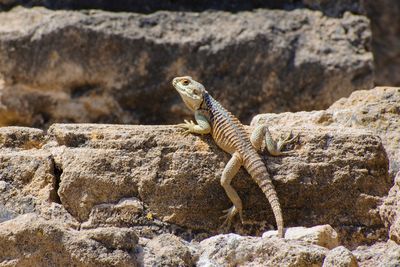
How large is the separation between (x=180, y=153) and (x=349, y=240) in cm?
119

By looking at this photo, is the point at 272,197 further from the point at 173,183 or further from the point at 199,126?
the point at 199,126

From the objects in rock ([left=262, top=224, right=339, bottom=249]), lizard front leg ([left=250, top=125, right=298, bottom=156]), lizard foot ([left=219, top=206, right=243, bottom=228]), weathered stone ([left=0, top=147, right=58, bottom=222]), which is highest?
lizard front leg ([left=250, top=125, right=298, bottom=156])

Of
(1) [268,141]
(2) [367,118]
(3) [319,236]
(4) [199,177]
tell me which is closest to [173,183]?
(4) [199,177]

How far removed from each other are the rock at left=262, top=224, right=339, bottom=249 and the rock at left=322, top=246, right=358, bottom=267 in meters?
0.29

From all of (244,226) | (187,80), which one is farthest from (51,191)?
(187,80)

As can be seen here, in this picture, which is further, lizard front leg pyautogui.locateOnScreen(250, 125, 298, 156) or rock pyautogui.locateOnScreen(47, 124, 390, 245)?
lizard front leg pyautogui.locateOnScreen(250, 125, 298, 156)

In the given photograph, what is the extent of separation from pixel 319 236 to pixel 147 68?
3972 millimetres

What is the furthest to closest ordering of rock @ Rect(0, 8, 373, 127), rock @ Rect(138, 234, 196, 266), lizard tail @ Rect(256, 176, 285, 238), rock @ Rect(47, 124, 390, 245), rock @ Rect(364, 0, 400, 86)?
rock @ Rect(364, 0, 400, 86), rock @ Rect(0, 8, 373, 127), rock @ Rect(47, 124, 390, 245), lizard tail @ Rect(256, 176, 285, 238), rock @ Rect(138, 234, 196, 266)

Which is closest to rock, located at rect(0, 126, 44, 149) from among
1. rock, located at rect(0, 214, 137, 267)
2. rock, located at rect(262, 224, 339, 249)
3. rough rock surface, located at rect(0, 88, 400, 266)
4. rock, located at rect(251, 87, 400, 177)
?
rough rock surface, located at rect(0, 88, 400, 266)

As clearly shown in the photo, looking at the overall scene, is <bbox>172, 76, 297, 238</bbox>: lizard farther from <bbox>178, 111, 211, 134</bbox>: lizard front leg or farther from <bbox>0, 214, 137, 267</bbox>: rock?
<bbox>0, 214, 137, 267</bbox>: rock

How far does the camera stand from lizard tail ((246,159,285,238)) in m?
5.78

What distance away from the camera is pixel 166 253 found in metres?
5.30

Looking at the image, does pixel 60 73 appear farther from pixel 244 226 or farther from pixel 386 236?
pixel 386 236

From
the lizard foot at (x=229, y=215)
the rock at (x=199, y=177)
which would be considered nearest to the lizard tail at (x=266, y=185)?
the rock at (x=199, y=177)
